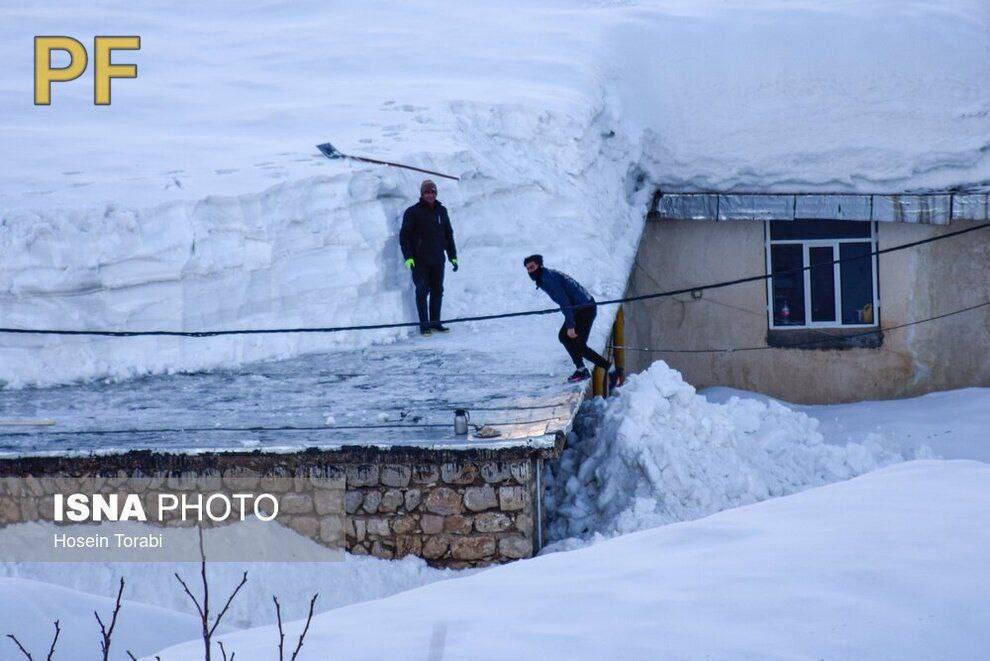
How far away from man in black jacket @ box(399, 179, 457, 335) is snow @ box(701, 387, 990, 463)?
3039 mm

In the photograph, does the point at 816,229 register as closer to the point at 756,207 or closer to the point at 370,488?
the point at 756,207

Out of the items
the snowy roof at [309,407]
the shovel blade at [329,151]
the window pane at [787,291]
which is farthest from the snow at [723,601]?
the window pane at [787,291]

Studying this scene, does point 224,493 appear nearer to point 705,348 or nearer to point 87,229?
point 87,229

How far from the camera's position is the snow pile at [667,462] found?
32.4 feet

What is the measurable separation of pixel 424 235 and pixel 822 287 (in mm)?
5407

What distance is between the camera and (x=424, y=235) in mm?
12516

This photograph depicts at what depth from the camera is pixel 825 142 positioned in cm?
1577

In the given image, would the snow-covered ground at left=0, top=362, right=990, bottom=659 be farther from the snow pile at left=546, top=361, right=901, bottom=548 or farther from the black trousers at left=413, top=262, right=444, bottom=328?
the black trousers at left=413, top=262, right=444, bottom=328

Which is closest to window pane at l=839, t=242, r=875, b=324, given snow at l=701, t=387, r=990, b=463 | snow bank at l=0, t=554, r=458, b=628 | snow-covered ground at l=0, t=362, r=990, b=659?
snow at l=701, t=387, r=990, b=463

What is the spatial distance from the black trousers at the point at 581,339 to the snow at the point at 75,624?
4.68 meters

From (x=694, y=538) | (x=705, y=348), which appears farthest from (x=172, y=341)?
(x=694, y=538)

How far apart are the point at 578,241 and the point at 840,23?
525 cm

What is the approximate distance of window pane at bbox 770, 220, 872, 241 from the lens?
15.7m

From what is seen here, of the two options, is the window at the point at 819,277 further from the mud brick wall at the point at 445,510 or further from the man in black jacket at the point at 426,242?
the mud brick wall at the point at 445,510
